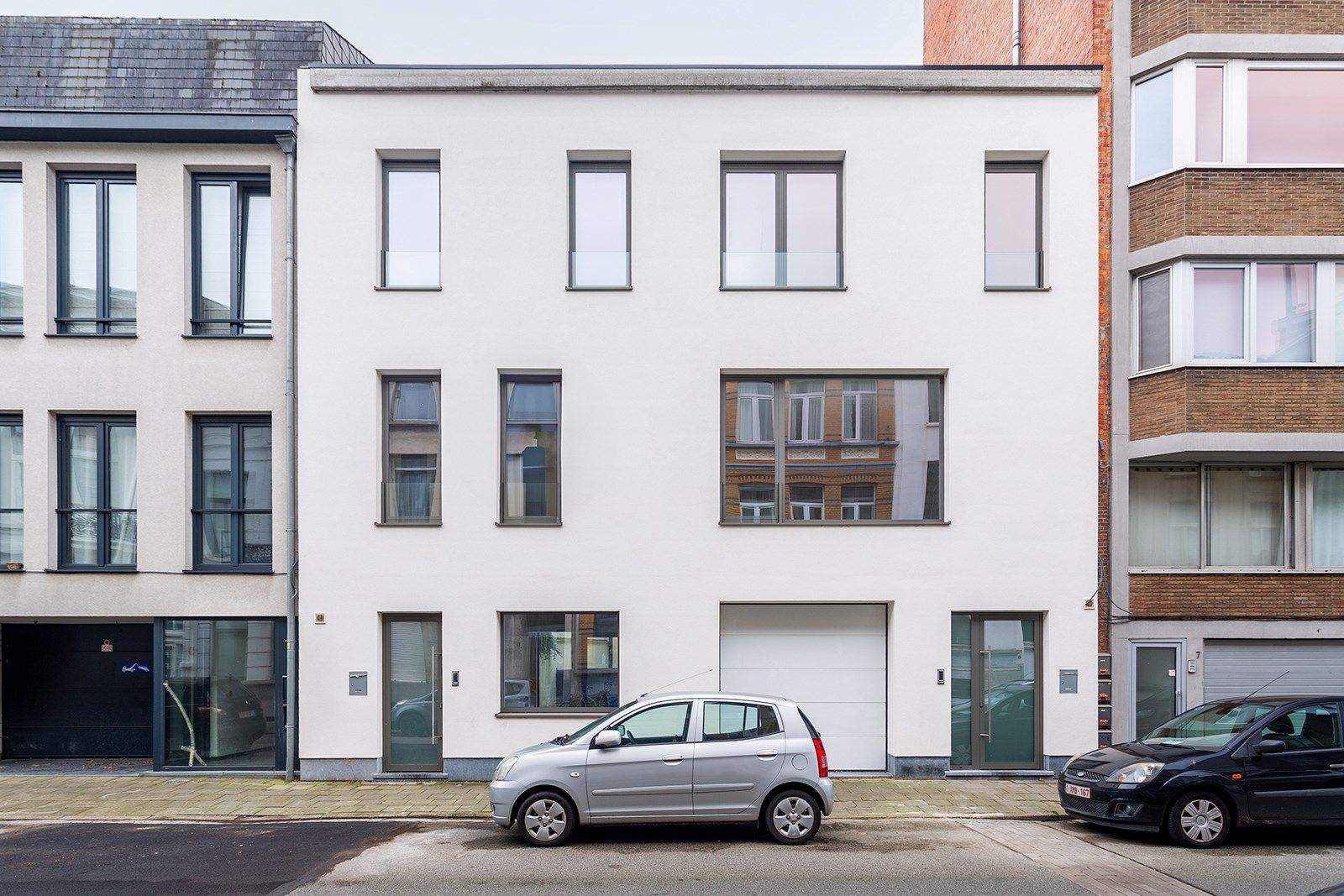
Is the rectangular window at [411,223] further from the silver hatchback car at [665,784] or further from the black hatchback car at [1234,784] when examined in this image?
the black hatchback car at [1234,784]

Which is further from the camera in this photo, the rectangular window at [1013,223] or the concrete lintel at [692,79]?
the rectangular window at [1013,223]

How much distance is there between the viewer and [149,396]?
13.1 m

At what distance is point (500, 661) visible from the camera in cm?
1266

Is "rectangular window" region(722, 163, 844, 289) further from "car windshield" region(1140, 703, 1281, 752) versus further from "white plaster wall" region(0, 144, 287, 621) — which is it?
"car windshield" region(1140, 703, 1281, 752)

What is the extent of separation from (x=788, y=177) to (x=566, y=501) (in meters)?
5.47

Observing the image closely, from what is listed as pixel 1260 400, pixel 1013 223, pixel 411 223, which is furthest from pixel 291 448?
pixel 1260 400

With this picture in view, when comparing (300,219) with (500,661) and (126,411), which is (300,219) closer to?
(126,411)

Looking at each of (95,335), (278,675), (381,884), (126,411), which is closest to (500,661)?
(278,675)

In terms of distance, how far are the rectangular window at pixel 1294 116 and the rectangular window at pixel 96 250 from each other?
52.1ft

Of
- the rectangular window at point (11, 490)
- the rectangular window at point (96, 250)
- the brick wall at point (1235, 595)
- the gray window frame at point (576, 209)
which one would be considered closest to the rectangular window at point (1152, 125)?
the brick wall at point (1235, 595)

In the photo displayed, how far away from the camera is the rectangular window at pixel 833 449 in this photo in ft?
42.3

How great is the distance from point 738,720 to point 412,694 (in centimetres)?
524

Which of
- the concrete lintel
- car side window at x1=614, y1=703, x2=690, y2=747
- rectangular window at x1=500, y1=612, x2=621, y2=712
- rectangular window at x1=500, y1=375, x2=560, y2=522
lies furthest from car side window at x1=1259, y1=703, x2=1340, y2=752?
rectangular window at x1=500, y1=375, x2=560, y2=522

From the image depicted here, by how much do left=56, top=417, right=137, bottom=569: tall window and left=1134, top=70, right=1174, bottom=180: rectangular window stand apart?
1499 cm
